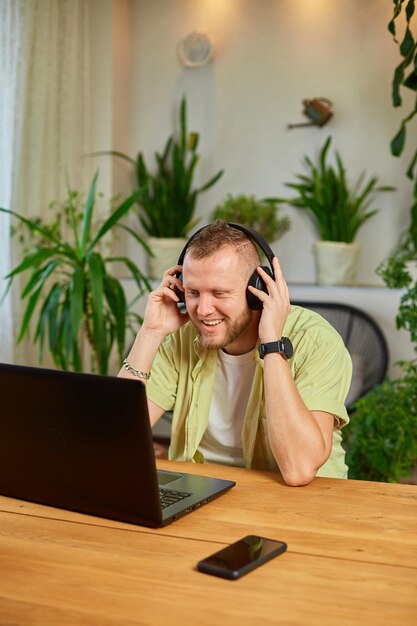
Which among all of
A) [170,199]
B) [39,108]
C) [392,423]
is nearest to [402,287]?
[392,423]

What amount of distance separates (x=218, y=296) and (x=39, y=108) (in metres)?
2.57

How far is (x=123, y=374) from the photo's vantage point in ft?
6.88

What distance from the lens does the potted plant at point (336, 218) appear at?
4.18 metres

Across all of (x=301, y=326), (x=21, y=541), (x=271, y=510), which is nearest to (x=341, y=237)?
(x=301, y=326)

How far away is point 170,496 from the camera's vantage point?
5.17ft

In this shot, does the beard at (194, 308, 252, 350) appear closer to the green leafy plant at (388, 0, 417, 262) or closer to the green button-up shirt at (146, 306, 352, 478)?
the green button-up shirt at (146, 306, 352, 478)

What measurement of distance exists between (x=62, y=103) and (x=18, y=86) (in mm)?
411

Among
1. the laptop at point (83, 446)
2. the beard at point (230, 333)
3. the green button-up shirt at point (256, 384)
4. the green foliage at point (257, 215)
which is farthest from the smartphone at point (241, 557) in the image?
the green foliage at point (257, 215)

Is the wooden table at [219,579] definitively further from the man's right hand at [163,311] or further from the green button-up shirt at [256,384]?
the man's right hand at [163,311]

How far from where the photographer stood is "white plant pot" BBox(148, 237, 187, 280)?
4.45 metres

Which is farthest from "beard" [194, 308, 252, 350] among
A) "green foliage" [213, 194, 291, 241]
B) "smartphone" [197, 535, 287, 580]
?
"green foliage" [213, 194, 291, 241]

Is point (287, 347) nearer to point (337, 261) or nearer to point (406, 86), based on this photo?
point (406, 86)

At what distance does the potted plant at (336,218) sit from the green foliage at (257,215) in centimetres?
18

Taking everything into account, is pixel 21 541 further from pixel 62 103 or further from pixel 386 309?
pixel 62 103
